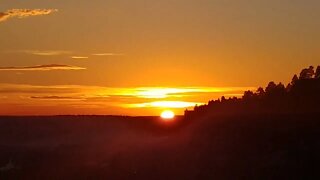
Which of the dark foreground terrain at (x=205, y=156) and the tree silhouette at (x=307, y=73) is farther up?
the tree silhouette at (x=307, y=73)

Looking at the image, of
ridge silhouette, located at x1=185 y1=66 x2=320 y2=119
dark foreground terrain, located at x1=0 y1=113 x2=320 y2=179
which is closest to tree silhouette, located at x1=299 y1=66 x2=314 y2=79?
ridge silhouette, located at x1=185 y1=66 x2=320 y2=119

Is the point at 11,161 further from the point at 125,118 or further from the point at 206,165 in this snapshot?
the point at 125,118

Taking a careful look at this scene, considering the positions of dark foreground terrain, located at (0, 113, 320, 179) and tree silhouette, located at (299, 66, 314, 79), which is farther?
tree silhouette, located at (299, 66, 314, 79)

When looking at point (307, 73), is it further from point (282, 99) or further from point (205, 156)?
point (205, 156)

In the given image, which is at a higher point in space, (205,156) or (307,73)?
(307,73)

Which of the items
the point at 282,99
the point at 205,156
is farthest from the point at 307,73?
the point at 205,156

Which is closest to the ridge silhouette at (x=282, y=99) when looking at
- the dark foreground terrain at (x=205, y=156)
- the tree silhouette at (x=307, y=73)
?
the tree silhouette at (x=307, y=73)

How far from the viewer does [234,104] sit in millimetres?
120562

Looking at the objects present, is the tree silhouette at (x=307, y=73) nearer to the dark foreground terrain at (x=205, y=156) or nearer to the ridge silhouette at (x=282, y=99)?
the ridge silhouette at (x=282, y=99)

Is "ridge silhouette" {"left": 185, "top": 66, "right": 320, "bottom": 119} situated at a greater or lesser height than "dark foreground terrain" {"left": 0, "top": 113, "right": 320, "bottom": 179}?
greater

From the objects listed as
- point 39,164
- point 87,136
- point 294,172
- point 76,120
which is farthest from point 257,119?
point 76,120

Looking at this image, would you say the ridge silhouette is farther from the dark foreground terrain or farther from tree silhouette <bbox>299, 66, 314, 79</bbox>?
the dark foreground terrain

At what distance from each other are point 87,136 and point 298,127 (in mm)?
55979

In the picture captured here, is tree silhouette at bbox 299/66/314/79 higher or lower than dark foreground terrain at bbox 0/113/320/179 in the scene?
higher
